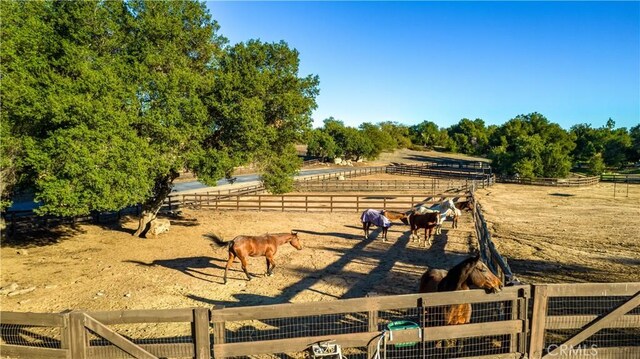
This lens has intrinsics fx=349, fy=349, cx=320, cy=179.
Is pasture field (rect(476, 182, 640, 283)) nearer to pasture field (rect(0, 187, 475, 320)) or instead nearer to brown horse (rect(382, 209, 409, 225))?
pasture field (rect(0, 187, 475, 320))

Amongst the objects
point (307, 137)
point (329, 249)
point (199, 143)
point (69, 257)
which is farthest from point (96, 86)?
point (329, 249)

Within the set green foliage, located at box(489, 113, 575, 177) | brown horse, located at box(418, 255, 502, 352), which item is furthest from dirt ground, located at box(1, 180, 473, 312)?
green foliage, located at box(489, 113, 575, 177)

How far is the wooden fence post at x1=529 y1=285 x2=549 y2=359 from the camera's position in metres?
4.29

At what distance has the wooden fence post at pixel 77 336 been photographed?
4.02 meters

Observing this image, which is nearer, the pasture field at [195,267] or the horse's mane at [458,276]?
the horse's mane at [458,276]

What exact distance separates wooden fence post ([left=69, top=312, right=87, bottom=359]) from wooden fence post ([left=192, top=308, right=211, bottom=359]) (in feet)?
4.20

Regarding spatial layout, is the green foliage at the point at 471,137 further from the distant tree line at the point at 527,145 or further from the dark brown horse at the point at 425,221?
the dark brown horse at the point at 425,221

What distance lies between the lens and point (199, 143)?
14.1 meters

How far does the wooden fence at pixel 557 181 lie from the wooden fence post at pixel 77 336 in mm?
45975

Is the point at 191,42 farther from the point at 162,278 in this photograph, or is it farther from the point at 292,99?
the point at 162,278

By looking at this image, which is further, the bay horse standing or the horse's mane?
the bay horse standing

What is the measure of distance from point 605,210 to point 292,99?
21.2 meters

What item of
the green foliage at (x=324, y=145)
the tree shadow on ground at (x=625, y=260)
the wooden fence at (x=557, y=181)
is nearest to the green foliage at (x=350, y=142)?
the green foliage at (x=324, y=145)

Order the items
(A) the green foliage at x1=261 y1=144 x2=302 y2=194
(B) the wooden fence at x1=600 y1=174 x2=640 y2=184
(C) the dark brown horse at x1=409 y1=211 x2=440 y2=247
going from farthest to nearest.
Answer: (B) the wooden fence at x1=600 y1=174 x2=640 y2=184, (A) the green foliage at x1=261 y1=144 x2=302 y2=194, (C) the dark brown horse at x1=409 y1=211 x2=440 y2=247
